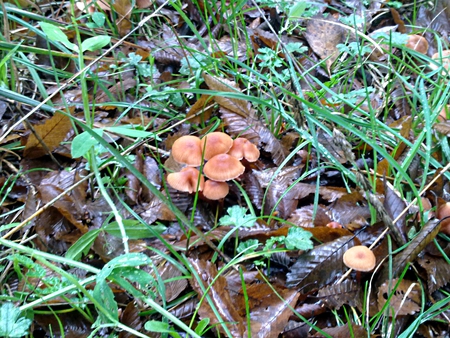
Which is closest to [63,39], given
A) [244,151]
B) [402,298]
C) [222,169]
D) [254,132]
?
[222,169]

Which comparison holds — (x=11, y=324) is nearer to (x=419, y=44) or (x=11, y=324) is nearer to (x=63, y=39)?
(x=63, y=39)

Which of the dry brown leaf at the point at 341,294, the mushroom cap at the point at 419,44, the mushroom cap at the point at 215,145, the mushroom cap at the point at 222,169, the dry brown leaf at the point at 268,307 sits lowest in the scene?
the dry brown leaf at the point at 341,294

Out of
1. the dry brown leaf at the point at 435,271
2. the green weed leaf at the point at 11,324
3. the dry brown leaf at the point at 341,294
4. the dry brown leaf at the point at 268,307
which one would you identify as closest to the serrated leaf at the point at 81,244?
the green weed leaf at the point at 11,324

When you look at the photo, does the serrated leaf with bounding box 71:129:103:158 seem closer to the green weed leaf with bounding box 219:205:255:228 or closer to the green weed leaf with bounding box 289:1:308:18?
the green weed leaf with bounding box 219:205:255:228

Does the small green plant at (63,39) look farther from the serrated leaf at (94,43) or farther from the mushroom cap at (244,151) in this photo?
the mushroom cap at (244,151)

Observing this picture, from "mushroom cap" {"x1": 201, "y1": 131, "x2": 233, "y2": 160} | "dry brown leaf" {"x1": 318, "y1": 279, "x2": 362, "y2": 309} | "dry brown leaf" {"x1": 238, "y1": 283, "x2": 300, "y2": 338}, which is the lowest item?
"dry brown leaf" {"x1": 318, "y1": 279, "x2": 362, "y2": 309}

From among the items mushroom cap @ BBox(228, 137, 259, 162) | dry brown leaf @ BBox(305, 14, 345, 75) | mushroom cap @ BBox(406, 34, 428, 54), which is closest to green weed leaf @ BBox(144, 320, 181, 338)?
mushroom cap @ BBox(228, 137, 259, 162)

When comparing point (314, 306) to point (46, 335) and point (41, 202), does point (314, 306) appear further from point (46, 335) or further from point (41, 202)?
point (41, 202)
